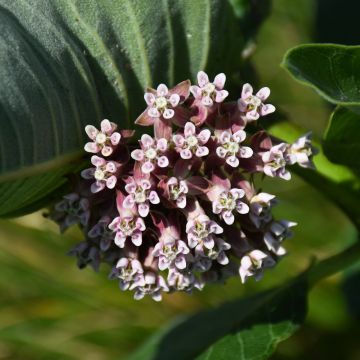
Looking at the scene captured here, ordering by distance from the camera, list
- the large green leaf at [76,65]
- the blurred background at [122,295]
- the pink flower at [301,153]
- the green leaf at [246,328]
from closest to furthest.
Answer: the large green leaf at [76,65] < the pink flower at [301,153] < the green leaf at [246,328] < the blurred background at [122,295]

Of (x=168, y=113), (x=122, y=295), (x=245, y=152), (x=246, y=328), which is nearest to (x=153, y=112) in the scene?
(x=168, y=113)

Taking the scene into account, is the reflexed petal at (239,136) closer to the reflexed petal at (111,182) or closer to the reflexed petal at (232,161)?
the reflexed petal at (232,161)

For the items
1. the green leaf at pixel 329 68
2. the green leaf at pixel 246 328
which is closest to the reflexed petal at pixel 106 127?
the green leaf at pixel 329 68

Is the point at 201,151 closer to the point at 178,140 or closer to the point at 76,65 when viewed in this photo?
the point at 178,140

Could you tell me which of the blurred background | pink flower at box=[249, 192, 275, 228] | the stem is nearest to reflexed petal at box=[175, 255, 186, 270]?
pink flower at box=[249, 192, 275, 228]

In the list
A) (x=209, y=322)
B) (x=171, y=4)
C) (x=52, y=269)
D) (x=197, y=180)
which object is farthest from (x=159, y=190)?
(x=52, y=269)

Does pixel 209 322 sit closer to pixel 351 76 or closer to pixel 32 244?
pixel 351 76
